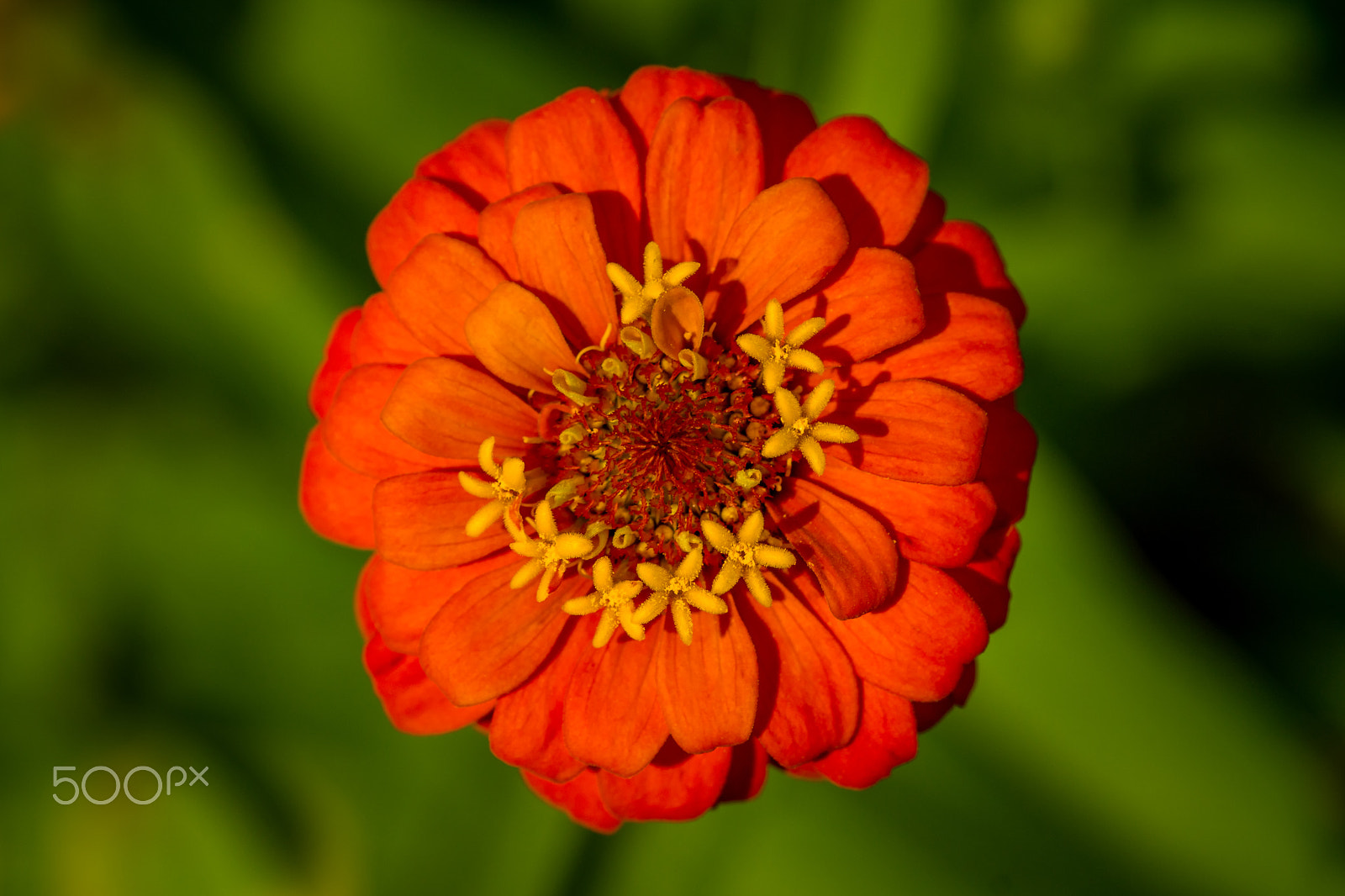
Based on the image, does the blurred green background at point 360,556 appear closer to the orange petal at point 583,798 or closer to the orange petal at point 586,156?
the orange petal at point 583,798

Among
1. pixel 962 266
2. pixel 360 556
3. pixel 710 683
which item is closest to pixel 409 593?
pixel 710 683

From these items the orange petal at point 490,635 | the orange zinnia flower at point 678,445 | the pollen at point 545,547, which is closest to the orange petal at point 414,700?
the orange zinnia flower at point 678,445

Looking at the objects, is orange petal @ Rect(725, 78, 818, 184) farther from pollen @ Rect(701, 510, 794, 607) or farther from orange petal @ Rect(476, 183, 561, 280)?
pollen @ Rect(701, 510, 794, 607)

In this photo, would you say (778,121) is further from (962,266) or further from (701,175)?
(962,266)

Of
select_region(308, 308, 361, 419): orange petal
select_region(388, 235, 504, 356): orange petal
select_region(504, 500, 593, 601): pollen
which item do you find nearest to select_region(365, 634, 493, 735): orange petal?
select_region(504, 500, 593, 601): pollen

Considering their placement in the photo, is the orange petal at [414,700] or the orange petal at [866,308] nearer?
the orange petal at [866,308]

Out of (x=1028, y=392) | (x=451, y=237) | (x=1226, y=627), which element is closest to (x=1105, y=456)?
(x=1028, y=392)

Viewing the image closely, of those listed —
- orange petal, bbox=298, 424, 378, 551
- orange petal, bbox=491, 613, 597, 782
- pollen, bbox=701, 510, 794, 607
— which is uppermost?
pollen, bbox=701, 510, 794, 607
